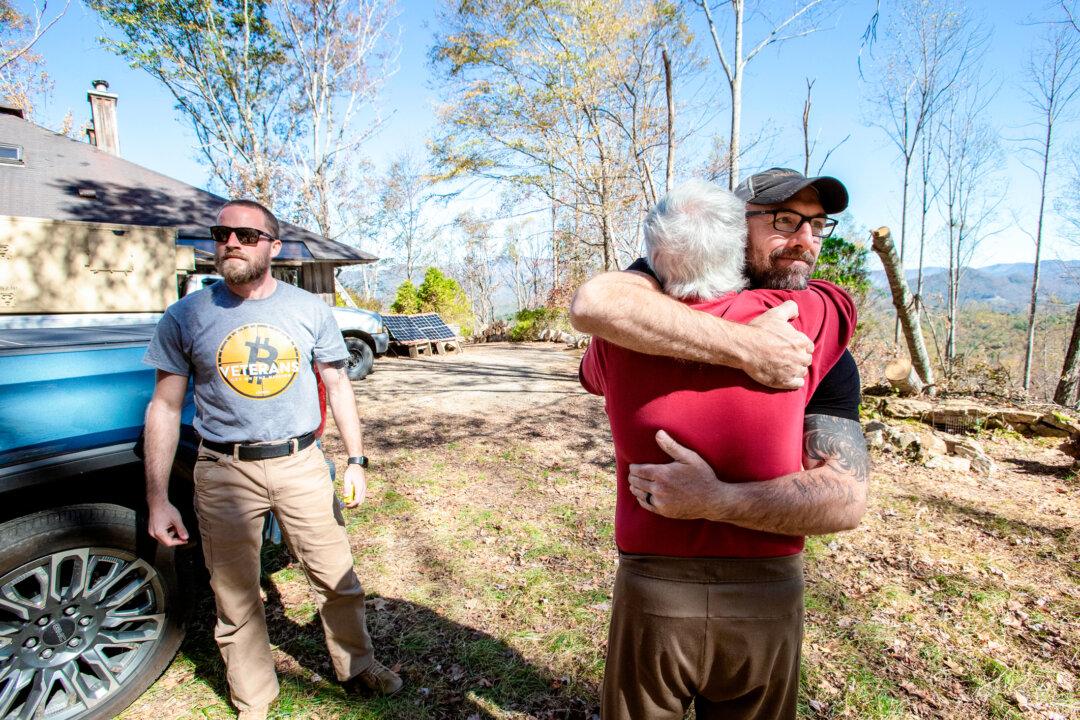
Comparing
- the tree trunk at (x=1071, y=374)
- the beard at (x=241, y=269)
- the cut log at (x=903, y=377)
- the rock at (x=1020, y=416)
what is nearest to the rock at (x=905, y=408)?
the cut log at (x=903, y=377)

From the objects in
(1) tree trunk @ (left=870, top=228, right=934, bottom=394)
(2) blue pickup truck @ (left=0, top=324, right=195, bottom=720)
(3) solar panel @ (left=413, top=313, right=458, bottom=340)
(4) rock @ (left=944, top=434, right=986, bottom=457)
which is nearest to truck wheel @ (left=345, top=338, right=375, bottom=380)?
(3) solar panel @ (left=413, top=313, right=458, bottom=340)

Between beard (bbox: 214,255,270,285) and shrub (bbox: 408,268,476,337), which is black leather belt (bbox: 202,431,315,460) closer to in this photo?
beard (bbox: 214,255,270,285)

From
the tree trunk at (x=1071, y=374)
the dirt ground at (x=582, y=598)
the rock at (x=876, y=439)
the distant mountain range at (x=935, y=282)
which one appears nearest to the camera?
the dirt ground at (x=582, y=598)

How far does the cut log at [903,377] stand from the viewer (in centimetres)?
762

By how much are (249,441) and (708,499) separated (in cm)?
177

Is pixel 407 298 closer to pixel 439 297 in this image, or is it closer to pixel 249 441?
pixel 439 297

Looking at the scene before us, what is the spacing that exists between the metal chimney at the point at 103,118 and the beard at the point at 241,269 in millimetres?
18018

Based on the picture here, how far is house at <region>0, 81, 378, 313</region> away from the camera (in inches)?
136

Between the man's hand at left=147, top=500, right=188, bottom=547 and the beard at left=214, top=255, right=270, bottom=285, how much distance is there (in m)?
0.89

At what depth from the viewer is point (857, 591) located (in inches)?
131

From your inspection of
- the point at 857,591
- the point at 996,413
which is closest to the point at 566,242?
the point at 996,413

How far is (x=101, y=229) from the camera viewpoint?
3.76 meters

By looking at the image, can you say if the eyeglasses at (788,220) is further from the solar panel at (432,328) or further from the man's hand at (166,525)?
the solar panel at (432,328)

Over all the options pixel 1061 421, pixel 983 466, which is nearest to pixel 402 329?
pixel 983 466
